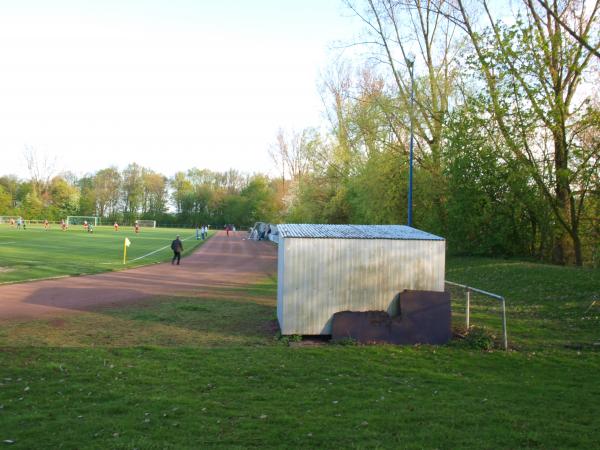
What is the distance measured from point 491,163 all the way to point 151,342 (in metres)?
20.6

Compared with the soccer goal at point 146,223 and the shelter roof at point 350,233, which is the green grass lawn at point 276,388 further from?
the soccer goal at point 146,223

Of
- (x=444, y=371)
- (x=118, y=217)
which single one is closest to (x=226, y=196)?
(x=118, y=217)

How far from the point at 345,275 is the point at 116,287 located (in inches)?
439

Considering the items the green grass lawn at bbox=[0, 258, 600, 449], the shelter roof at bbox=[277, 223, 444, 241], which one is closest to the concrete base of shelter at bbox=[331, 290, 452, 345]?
the green grass lawn at bbox=[0, 258, 600, 449]

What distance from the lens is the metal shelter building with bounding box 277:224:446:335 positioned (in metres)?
11.8

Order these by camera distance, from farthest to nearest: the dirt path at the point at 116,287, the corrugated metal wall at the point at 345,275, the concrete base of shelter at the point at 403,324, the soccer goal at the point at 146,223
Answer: the soccer goal at the point at 146,223
the dirt path at the point at 116,287
the corrugated metal wall at the point at 345,275
the concrete base of shelter at the point at 403,324

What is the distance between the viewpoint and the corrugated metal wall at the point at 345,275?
1180cm

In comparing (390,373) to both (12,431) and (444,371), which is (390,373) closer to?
(444,371)

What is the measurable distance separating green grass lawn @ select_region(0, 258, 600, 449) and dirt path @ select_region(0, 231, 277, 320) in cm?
216

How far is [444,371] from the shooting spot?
888 cm

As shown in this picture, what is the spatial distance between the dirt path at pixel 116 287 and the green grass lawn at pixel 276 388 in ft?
7.10

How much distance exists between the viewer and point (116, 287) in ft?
65.5

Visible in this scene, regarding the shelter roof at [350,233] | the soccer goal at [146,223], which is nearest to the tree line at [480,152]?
the shelter roof at [350,233]

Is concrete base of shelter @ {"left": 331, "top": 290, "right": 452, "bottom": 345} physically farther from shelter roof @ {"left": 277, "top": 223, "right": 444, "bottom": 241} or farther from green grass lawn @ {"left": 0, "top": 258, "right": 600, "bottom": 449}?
shelter roof @ {"left": 277, "top": 223, "right": 444, "bottom": 241}
